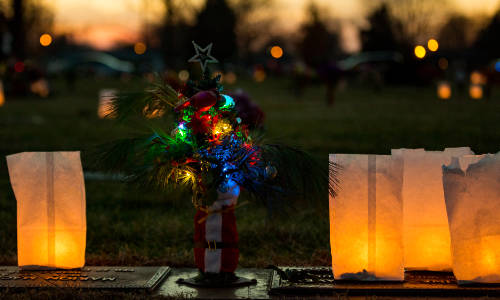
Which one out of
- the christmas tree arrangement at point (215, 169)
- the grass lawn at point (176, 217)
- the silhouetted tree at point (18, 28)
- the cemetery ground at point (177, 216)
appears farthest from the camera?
the silhouetted tree at point (18, 28)

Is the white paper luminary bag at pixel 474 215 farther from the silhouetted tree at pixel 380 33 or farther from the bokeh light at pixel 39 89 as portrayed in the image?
the silhouetted tree at pixel 380 33

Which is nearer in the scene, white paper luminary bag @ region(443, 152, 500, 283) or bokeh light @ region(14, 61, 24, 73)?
A: white paper luminary bag @ region(443, 152, 500, 283)

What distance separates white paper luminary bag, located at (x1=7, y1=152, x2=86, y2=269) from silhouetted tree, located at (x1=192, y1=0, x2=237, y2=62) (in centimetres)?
6680

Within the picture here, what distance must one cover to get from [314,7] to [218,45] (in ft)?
67.2

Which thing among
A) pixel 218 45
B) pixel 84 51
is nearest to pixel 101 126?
pixel 218 45

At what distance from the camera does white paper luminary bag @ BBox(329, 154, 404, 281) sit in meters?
4.56

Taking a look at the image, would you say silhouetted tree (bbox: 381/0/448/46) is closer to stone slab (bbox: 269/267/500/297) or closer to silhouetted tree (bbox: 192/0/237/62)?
silhouetted tree (bbox: 192/0/237/62)

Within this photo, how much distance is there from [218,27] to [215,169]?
71.1 metres

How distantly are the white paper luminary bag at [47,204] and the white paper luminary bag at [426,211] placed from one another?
222 cm

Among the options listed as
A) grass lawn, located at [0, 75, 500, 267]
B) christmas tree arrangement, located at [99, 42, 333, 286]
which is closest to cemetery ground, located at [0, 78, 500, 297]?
grass lawn, located at [0, 75, 500, 267]

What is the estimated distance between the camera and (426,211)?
4879mm

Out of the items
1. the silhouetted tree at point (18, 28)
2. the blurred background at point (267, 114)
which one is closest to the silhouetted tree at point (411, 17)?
the blurred background at point (267, 114)

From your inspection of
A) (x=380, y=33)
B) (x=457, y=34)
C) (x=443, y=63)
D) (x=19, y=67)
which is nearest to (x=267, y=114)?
(x=19, y=67)

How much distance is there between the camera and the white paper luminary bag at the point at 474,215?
445cm
